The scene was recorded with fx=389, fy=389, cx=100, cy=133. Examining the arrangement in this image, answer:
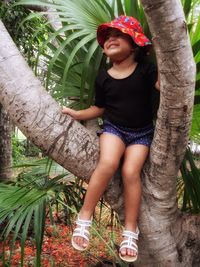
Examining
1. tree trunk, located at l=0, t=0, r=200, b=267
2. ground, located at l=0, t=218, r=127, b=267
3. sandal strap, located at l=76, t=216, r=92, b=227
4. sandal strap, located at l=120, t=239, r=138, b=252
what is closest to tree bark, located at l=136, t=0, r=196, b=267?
tree trunk, located at l=0, t=0, r=200, b=267

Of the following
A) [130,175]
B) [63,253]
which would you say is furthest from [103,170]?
[63,253]

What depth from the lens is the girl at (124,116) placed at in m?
1.80

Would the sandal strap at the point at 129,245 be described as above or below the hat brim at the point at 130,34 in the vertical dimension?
below

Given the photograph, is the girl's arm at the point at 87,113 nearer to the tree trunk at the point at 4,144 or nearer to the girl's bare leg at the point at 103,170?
the girl's bare leg at the point at 103,170

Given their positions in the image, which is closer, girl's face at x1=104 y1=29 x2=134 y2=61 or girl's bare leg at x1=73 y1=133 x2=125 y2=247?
girl's bare leg at x1=73 y1=133 x2=125 y2=247

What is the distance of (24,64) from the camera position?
5.81ft

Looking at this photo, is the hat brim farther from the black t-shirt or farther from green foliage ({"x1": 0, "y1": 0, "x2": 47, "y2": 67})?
green foliage ({"x1": 0, "y1": 0, "x2": 47, "y2": 67})

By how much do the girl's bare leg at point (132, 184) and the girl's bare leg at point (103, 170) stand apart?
0.18 feet

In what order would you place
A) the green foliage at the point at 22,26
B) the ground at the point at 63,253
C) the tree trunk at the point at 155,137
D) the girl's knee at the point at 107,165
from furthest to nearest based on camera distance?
the green foliage at the point at 22,26 < the ground at the point at 63,253 < the girl's knee at the point at 107,165 < the tree trunk at the point at 155,137

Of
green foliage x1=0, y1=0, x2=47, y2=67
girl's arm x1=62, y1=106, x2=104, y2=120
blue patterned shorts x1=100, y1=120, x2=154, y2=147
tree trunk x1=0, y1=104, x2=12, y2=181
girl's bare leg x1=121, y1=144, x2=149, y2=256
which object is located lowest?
girl's bare leg x1=121, y1=144, x2=149, y2=256

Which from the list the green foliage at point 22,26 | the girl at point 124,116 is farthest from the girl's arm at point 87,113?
the green foliage at point 22,26

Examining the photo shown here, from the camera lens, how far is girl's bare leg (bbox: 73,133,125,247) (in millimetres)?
1768

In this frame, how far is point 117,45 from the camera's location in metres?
1.89

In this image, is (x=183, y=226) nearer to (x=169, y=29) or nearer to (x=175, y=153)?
(x=175, y=153)
